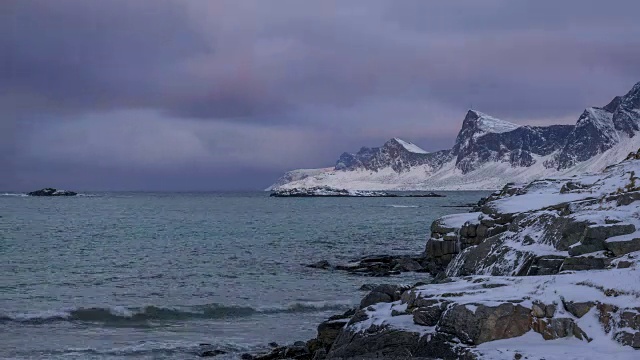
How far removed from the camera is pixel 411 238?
74.8m

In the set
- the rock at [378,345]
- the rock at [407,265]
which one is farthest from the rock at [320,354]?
the rock at [407,265]

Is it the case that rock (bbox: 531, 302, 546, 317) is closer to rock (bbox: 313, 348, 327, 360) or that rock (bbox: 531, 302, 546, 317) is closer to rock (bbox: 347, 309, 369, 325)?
rock (bbox: 347, 309, 369, 325)

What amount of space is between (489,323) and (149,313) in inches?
804

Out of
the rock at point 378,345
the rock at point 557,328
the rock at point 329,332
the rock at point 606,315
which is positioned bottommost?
the rock at point 329,332

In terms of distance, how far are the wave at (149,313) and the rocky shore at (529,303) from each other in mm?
8802

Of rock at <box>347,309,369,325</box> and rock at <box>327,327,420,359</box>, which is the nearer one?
rock at <box>327,327,420,359</box>

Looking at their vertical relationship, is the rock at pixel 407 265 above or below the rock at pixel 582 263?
below

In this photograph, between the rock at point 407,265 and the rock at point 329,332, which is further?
the rock at point 407,265

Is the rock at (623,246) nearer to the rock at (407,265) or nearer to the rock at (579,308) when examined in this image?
the rock at (579,308)

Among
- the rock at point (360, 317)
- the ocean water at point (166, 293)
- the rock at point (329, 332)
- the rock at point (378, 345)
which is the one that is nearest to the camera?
the rock at point (378, 345)

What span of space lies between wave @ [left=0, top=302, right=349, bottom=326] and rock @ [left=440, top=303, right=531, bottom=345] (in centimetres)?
1712

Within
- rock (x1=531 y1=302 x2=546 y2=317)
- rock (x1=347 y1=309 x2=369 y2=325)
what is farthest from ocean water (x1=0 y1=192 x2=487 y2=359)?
rock (x1=531 y1=302 x2=546 y2=317)

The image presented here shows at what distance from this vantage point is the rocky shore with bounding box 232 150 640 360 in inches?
565

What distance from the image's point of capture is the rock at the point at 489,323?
1475 cm
